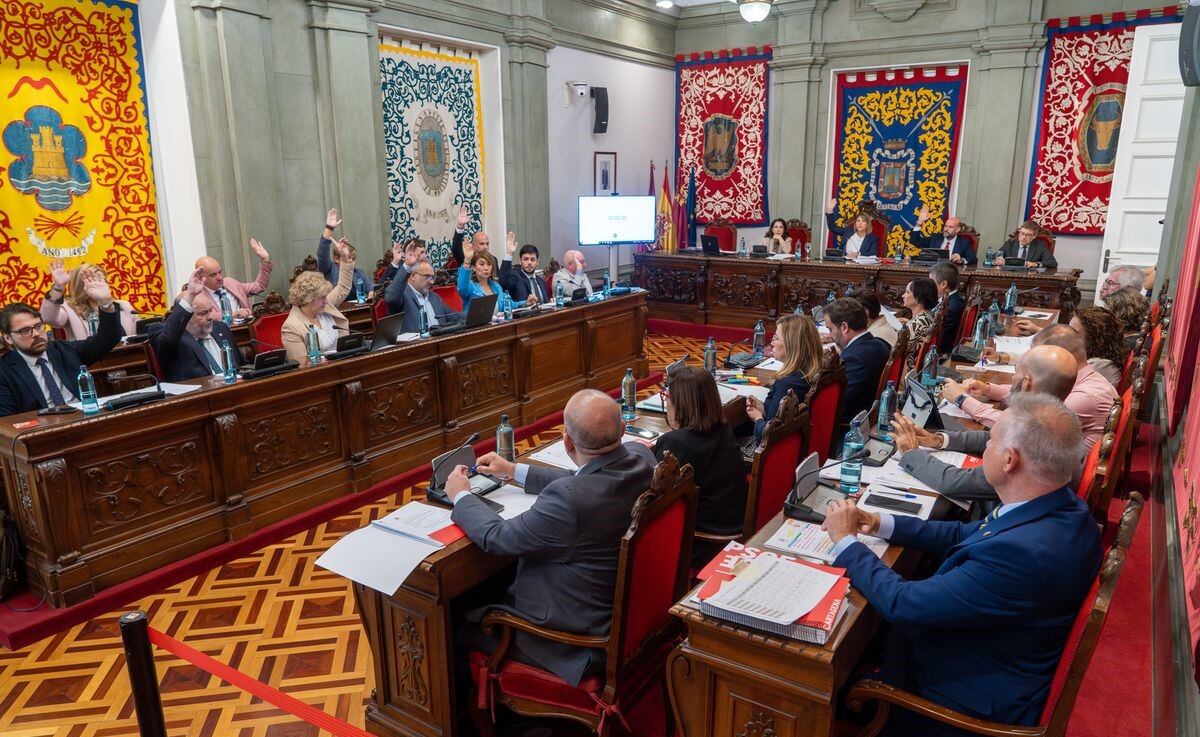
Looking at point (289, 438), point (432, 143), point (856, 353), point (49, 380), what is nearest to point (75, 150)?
point (49, 380)

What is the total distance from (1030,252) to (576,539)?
7996mm

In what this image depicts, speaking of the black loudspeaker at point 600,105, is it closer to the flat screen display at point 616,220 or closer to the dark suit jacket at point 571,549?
the flat screen display at point 616,220

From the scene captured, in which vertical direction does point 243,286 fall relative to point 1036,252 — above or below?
below

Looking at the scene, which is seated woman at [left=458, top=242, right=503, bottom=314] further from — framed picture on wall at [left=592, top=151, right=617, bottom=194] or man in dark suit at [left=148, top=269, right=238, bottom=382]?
framed picture on wall at [left=592, top=151, right=617, bottom=194]

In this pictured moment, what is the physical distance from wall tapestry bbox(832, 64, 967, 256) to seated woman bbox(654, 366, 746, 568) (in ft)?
26.9

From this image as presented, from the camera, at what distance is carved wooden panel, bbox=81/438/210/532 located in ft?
11.7

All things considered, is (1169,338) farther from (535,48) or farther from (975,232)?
(535,48)

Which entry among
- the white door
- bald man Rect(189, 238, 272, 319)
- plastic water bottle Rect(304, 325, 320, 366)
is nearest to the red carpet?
plastic water bottle Rect(304, 325, 320, 366)

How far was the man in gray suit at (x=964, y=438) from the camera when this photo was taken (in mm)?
2721

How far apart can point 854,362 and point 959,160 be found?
707 cm

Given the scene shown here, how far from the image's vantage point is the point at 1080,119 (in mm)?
9102

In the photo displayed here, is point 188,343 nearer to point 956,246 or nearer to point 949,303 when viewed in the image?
point 949,303

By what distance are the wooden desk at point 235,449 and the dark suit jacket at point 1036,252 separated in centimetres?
578

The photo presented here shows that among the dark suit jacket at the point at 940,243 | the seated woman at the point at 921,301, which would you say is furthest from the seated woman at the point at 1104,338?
the dark suit jacket at the point at 940,243
